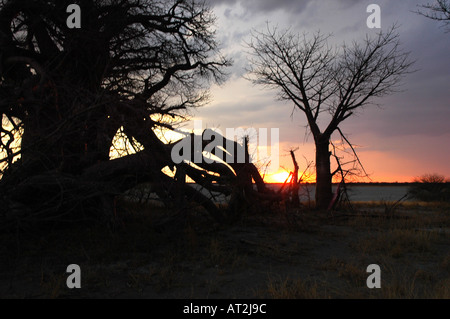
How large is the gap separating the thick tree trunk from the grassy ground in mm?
6585

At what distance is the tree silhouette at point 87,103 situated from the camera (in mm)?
6918

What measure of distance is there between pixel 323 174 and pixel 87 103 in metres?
12.5

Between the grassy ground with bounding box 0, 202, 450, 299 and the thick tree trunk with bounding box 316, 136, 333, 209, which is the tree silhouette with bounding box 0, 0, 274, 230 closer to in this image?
the grassy ground with bounding box 0, 202, 450, 299

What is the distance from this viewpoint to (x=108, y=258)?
22.3 feet

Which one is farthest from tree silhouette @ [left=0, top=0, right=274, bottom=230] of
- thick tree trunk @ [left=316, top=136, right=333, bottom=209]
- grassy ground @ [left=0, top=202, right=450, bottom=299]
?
thick tree trunk @ [left=316, top=136, right=333, bottom=209]

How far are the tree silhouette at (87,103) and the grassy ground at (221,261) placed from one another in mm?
813

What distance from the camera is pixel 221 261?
6.59 meters

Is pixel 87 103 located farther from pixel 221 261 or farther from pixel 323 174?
pixel 323 174

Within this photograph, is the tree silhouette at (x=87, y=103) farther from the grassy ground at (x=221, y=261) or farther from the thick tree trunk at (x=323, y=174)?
the thick tree trunk at (x=323, y=174)

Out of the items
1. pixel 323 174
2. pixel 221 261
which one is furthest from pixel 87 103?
pixel 323 174

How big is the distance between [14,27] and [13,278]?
331 inches

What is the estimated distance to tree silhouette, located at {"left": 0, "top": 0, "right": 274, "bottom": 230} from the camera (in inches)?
272

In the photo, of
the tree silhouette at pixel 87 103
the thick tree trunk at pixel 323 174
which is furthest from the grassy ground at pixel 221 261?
the thick tree trunk at pixel 323 174
